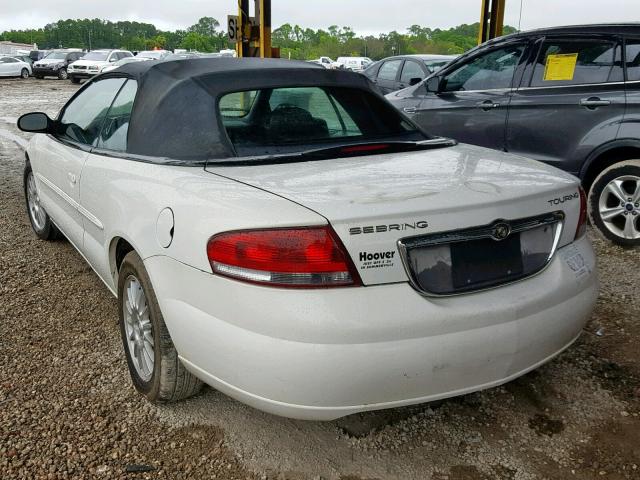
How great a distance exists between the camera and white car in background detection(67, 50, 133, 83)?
30359 millimetres

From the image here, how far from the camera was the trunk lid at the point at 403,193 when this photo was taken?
2.05m

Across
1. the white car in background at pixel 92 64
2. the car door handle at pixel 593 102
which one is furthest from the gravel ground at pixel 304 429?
the white car in background at pixel 92 64

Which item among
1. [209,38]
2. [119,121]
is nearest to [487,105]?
[119,121]

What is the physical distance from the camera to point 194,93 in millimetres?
2938

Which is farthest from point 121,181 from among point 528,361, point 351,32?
point 351,32

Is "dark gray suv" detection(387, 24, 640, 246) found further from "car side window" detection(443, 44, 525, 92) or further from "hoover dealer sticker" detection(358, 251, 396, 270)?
"hoover dealer sticker" detection(358, 251, 396, 270)

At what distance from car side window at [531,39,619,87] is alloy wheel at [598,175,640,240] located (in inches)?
33.1

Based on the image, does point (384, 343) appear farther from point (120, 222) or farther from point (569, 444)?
point (120, 222)

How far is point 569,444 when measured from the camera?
2.51m

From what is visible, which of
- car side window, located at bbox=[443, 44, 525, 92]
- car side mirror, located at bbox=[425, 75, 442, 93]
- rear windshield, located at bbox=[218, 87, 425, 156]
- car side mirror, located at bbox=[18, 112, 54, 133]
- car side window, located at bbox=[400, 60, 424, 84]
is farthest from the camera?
car side window, located at bbox=[400, 60, 424, 84]

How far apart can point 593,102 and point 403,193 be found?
353cm

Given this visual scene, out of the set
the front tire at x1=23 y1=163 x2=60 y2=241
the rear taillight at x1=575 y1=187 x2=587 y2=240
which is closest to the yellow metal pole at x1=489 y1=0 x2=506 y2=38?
the front tire at x1=23 y1=163 x2=60 y2=241

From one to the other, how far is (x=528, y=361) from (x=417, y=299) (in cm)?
57

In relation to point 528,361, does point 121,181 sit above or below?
above
